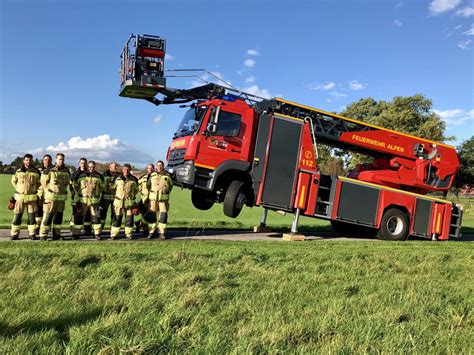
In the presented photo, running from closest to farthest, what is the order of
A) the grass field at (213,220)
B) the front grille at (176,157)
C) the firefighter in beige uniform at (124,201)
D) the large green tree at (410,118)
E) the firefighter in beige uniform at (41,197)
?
the firefighter in beige uniform at (41,197), the firefighter in beige uniform at (124,201), the front grille at (176,157), the grass field at (213,220), the large green tree at (410,118)

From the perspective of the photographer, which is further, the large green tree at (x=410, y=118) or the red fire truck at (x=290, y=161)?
the large green tree at (x=410, y=118)

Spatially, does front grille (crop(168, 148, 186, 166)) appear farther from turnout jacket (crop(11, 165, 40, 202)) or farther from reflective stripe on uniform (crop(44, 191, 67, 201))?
turnout jacket (crop(11, 165, 40, 202))

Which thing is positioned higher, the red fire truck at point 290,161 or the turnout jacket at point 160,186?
the red fire truck at point 290,161

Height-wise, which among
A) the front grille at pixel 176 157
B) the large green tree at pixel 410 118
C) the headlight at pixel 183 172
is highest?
the large green tree at pixel 410 118

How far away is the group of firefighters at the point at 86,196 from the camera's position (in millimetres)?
8766

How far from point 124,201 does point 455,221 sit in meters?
10.2

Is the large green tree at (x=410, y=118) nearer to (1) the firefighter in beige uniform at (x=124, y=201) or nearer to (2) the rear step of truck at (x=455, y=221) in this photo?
(2) the rear step of truck at (x=455, y=221)

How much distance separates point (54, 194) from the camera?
8.77 meters

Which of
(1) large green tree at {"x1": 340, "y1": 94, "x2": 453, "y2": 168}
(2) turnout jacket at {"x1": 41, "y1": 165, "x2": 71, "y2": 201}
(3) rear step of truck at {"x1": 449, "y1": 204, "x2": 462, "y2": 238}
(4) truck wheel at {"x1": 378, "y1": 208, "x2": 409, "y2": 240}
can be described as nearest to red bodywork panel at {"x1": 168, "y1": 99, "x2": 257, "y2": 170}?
(2) turnout jacket at {"x1": 41, "y1": 165, "x2": 71, "y2": 201}

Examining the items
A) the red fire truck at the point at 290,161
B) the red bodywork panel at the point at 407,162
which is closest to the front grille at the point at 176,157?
the red fire truck at the point at 290,161

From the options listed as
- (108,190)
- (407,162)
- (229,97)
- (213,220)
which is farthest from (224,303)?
(213,220)

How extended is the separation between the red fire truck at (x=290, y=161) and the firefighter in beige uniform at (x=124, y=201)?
4.19ft

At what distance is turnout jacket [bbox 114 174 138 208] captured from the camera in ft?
31.3

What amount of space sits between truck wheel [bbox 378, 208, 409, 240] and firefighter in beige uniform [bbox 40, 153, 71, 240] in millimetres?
8617
